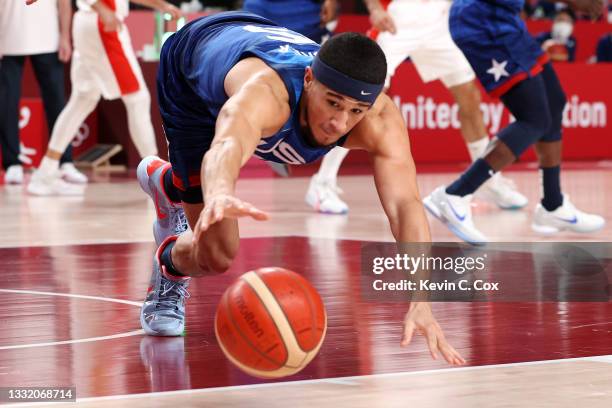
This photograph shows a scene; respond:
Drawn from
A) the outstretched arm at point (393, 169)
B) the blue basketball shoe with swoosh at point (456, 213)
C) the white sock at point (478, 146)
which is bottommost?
the white sock at point (478, 146)

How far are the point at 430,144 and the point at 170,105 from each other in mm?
10589

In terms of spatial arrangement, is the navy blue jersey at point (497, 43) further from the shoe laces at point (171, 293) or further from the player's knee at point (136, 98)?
the shoe laces at point (171, 293)

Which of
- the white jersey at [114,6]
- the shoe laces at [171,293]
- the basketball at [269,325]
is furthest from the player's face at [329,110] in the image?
the white jersey at [114,6]

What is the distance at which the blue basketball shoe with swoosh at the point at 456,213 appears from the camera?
8.26 m

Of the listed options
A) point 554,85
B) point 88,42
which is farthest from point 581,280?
point 88,42

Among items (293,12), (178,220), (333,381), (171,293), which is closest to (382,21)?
(293,12)

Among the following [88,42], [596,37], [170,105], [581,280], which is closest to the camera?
[170,105]

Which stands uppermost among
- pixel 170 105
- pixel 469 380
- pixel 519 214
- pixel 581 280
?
pixel 170 105

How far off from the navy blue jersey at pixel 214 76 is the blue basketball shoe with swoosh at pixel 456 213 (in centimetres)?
328

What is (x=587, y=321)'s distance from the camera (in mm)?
5559

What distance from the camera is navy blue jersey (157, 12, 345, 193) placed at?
4.48m

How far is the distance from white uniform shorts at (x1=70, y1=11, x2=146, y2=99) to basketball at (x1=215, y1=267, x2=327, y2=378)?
738 cm

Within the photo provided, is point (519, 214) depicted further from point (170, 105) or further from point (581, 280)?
point (170, 105)

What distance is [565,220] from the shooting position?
8742 millimetres
